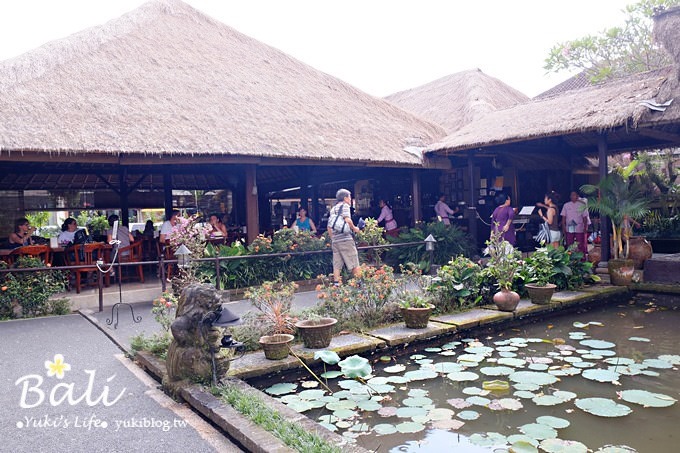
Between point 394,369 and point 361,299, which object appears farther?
point 361,299

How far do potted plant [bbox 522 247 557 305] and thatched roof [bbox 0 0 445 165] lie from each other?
427cm

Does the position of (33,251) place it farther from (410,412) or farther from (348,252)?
(410,412)

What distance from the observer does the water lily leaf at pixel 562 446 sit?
2.91 metres

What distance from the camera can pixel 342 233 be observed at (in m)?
7.70

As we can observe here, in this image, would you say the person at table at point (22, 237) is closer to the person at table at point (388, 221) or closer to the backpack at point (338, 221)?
the backpack at point (338, 221)

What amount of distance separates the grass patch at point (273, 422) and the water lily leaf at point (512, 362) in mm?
2307

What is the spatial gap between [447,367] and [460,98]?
42.0 feet

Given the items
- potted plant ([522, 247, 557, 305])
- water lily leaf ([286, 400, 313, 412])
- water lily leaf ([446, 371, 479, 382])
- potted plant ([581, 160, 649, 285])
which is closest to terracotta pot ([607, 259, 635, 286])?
potted plant ([581, 160, 649, 285])

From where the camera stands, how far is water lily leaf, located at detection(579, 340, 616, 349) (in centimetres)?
503

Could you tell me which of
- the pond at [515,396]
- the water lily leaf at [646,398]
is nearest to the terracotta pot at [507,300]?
the pond at [515,396]

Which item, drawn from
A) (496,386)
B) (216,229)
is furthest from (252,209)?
(496,386)

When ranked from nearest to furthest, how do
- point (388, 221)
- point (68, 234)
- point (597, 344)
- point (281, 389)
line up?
point (281, 389) < point (597, 344) < point (68, 234) < point (388, 221)

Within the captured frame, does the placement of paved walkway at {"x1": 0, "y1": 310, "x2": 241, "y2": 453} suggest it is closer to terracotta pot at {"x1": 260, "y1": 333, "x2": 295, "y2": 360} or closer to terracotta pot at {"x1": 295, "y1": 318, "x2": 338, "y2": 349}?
terracotta pot at {"x1": 260, "y1": 333, "x2": 295, "y2": 360}

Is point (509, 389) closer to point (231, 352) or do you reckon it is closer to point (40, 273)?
point (231, 352)
